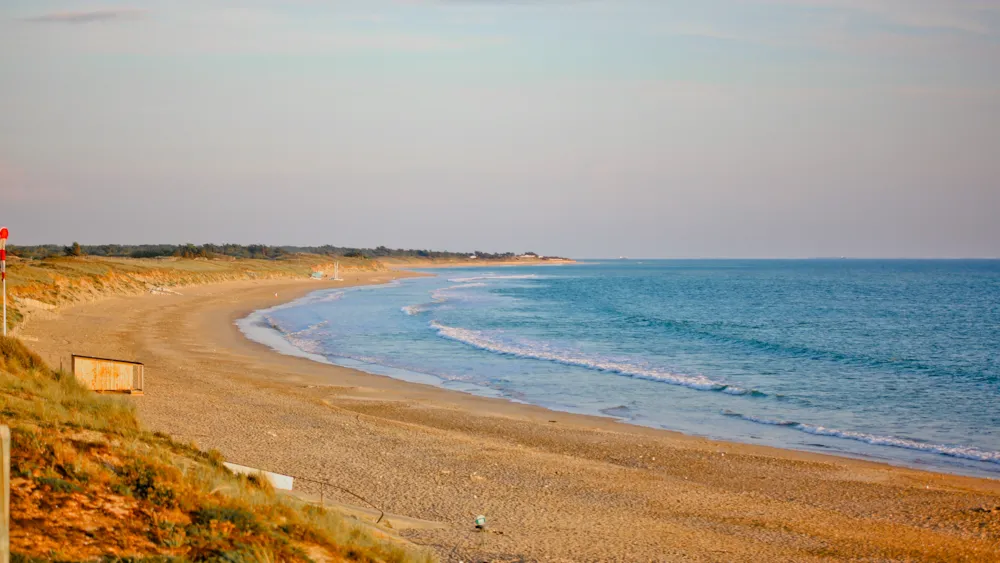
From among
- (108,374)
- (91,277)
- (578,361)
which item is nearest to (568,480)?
(108,374)

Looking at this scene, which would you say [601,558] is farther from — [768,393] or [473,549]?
[768,393]

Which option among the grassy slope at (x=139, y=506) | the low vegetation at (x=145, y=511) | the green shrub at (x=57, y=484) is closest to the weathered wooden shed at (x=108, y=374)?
the grassy slope at (x=139, y=506)

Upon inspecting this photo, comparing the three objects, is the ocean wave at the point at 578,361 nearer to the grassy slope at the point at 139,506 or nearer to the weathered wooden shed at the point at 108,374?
the weathered wooden shed at the point at 108,374

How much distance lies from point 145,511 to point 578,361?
22044 millimetres

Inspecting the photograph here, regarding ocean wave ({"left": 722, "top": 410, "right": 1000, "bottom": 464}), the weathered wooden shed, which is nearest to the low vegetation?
the weathered wooden shed

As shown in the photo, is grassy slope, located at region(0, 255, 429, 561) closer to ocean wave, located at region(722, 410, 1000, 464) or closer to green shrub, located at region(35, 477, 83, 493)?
green shrub, located at region(35, 477, 83, 493)

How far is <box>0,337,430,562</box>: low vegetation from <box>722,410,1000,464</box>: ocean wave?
11.2 m

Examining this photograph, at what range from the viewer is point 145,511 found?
19.9 feet

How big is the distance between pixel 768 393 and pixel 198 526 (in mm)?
17841

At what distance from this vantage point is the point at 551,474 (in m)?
12.1

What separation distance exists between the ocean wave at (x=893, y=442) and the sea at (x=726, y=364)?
0.12 feet

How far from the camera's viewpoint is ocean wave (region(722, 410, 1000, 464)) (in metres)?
14.3

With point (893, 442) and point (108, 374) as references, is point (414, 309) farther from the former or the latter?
point (893, 442)

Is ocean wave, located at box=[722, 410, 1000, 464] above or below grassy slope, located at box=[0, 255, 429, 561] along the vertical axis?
below
